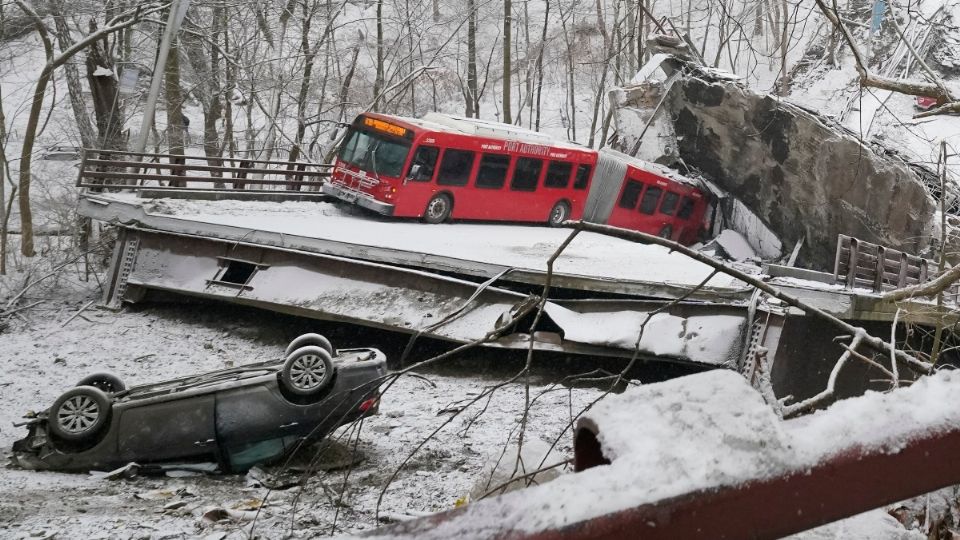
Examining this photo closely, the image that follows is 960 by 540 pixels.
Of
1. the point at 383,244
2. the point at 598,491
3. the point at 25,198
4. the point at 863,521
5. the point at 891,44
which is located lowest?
the point at 25,198

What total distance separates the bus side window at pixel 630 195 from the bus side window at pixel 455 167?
635cm

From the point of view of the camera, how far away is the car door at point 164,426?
819 centimetres

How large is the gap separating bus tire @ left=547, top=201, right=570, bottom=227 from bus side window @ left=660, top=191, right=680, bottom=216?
4.87m

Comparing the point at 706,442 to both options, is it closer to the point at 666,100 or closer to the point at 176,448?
the point at 176,448

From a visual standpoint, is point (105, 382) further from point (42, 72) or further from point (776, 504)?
point (42, 72)

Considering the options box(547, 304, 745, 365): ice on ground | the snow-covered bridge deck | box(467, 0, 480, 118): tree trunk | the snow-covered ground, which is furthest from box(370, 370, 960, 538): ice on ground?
box(467, 0, 480, 118): tree trunk

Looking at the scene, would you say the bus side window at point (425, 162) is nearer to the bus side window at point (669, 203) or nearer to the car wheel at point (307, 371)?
the bus side window at point (669, 203)

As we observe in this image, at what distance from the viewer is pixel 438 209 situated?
19469mm

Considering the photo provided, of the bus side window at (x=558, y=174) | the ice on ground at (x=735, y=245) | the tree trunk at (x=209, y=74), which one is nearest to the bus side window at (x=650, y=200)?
the ice on ground at (x=735, y=245)

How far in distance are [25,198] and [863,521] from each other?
25.1 meters

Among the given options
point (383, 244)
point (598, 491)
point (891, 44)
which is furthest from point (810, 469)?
point (891, 44)

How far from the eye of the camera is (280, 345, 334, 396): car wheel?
833cm

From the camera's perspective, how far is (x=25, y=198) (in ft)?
77.0

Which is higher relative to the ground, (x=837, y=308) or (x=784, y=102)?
(x=784, y=102)
